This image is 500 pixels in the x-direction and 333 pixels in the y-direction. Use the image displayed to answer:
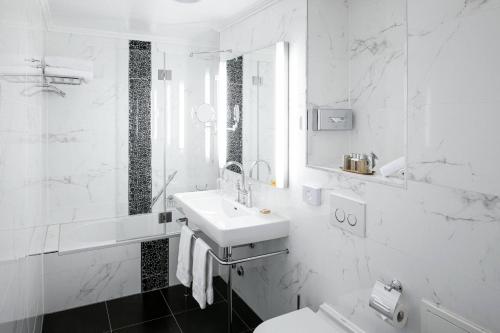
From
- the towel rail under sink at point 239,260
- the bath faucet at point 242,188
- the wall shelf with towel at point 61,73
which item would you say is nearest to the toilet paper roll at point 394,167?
the towel rail under sink at point 239,260

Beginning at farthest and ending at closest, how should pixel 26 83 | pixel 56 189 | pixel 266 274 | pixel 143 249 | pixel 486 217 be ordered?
pixel 143 249
pixel 56 189
pixel 266 274
pixel 26 83
pixel 486 217

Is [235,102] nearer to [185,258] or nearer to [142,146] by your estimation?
[142,146]

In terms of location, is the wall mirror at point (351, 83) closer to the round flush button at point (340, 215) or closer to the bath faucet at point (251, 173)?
the round flush button at point (340, 215)

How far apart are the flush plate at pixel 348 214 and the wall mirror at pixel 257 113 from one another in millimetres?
496

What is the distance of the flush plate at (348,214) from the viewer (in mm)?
1707

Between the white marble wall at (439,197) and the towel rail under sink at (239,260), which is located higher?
the white marble wall at (439,197)

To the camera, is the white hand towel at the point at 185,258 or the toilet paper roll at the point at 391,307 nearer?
the toilet paper roll at the point at 391,307

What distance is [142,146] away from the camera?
3027 millimetres

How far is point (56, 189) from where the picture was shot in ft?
9.40

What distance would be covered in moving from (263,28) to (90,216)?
215cm

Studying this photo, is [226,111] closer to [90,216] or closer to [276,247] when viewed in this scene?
[276,247]

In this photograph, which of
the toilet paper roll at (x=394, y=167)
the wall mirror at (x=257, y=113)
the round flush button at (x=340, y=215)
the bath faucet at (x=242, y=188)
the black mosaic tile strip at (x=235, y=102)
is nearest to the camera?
the toilet paper roll at (x=394, y=167)

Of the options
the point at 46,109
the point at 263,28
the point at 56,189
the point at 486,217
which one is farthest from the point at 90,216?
the point at 486,217

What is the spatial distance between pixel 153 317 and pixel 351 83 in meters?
2.31
